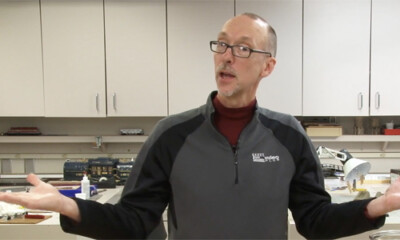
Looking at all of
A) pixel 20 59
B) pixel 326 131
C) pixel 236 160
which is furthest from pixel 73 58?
pixel 326 131

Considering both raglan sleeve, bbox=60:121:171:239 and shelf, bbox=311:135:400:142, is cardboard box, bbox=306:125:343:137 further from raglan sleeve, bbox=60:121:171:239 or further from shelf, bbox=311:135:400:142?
raglan sleeve, bbox=60:121:171:239

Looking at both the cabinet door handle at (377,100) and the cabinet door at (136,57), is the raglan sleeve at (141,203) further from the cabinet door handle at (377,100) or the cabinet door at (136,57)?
the cabinet door handle at (377,100)

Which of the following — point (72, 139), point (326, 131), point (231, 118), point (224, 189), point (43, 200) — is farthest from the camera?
point (72, 139)

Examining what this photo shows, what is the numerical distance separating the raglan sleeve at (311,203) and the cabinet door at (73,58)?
2.09 meters

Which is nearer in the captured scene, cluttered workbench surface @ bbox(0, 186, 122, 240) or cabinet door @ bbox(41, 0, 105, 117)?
cluttered workbench surface @ bbox(0, 186, 122, 240)

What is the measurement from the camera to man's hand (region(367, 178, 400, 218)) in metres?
0.94

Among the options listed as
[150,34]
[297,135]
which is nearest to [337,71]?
[150,34]

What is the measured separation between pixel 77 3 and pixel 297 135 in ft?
7.86

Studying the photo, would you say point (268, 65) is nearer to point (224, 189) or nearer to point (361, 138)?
point (224, 189)

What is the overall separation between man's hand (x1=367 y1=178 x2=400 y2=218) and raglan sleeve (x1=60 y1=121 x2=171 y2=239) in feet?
2.13

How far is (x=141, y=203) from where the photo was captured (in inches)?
42.5

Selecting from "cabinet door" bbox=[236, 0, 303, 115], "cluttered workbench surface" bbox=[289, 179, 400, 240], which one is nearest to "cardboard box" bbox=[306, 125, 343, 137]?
"cabinet door" bbox=[236, 0, 303, 115]

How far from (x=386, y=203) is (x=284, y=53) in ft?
6.72

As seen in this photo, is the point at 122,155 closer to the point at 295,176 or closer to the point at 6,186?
the point at 6,186
